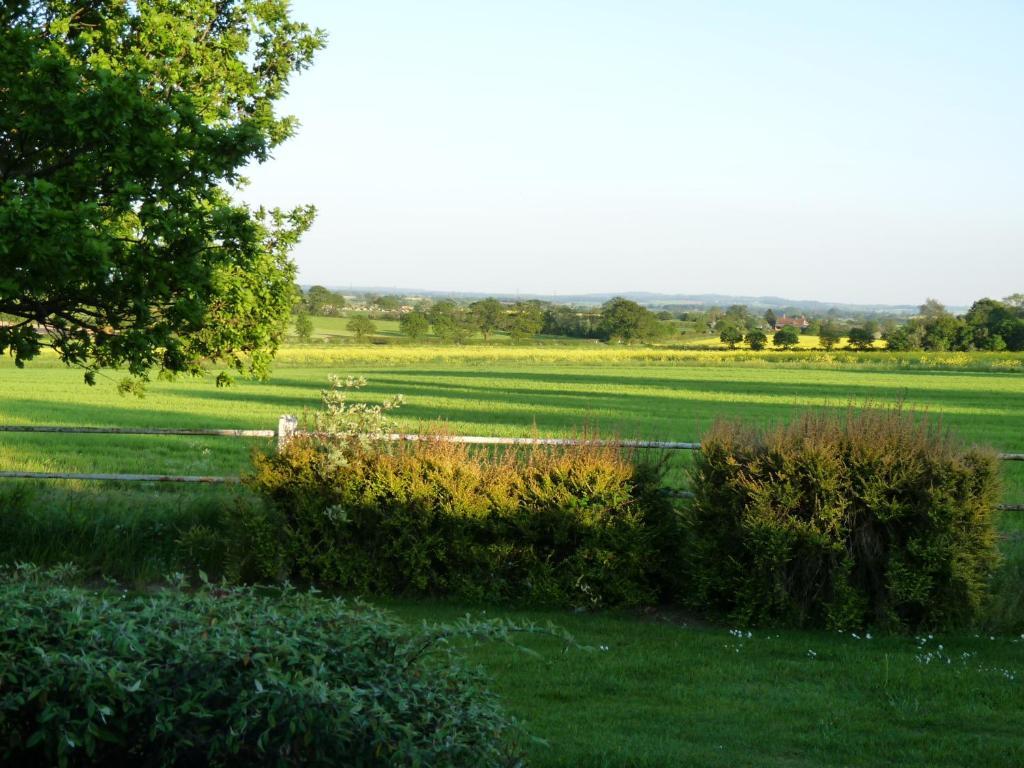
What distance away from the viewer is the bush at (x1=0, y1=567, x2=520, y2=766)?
3.42 m

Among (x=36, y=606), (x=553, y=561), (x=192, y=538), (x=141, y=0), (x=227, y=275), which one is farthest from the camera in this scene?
(x=227, y=275)

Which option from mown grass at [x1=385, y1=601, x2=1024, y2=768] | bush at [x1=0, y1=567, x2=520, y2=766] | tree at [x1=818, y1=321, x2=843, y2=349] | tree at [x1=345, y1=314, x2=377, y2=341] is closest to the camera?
bush at [x1=0, y1=567, x2=520, y2=766]

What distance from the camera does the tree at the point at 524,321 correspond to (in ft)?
413

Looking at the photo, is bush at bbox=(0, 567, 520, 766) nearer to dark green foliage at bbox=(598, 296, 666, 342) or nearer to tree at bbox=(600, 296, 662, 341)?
dark green foliage at bbox=(598, 296, 666, 342)

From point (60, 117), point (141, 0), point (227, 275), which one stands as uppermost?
point (141, 0)

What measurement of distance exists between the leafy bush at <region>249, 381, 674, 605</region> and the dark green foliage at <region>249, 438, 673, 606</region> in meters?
0.01

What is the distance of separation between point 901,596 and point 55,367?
6193 centimetres

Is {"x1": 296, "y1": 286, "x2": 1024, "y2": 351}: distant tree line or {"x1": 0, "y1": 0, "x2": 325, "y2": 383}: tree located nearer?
{"x1": 0, "y1": 0, "x2": 325, "y2": 383}: tree

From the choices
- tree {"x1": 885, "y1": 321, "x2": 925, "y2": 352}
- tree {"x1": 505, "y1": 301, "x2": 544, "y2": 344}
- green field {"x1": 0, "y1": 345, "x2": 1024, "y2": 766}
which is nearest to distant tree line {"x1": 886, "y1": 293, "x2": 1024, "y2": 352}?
tree {"x1": 885, "y1": 321, "x2": 925, "y2": 352}

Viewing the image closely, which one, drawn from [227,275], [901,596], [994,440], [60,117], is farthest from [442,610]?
[994,440]

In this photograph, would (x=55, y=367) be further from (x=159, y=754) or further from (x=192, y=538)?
(x=159, y=754)

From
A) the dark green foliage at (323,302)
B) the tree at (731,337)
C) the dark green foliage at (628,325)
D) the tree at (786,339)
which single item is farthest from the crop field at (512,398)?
the dark green foliage at (323,302)

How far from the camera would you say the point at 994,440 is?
3044cm

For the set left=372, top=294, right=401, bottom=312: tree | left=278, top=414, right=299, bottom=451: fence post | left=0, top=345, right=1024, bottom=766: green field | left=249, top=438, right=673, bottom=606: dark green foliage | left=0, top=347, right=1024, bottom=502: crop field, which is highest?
left=372, top=294, right=401, bottom=312: tree
